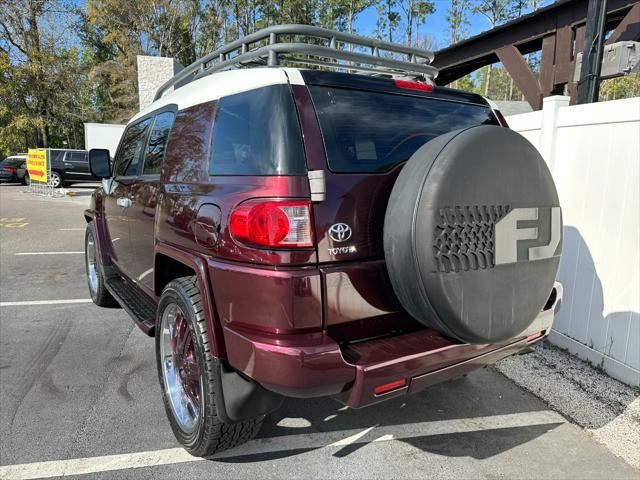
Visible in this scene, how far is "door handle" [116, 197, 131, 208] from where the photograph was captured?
3629mm

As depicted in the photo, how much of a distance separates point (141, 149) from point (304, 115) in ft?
6.81

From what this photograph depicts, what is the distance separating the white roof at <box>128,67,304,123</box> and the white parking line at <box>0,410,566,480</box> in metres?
1.99

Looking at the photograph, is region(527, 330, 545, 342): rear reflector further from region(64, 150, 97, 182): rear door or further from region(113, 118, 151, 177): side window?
region(64, 150, 97, 182): rear door

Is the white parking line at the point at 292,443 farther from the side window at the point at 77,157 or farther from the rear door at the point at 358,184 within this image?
the side window at the point at 77,157

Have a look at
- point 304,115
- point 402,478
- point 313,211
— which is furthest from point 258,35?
point 402,478

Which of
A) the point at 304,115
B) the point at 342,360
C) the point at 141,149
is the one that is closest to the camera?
the point at 342,360

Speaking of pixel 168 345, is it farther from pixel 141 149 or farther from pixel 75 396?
pixel 141 149

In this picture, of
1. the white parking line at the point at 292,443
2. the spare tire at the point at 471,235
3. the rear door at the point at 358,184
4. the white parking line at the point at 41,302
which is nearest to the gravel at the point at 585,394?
the white parking line at the point at 292,443

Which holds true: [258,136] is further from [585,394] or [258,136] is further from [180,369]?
[585,394]

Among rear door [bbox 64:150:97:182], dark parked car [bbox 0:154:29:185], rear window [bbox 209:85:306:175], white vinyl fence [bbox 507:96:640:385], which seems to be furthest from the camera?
dark parked car [bbox 0:154:29:185]

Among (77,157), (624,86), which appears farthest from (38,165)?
(624,86)

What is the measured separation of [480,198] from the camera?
2.03 m

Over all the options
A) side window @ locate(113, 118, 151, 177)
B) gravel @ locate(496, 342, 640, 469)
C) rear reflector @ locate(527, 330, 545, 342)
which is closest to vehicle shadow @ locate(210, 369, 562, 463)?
gravel @ locate(496, 342, 640, 469)

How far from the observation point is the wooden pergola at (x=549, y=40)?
25.0 feet
